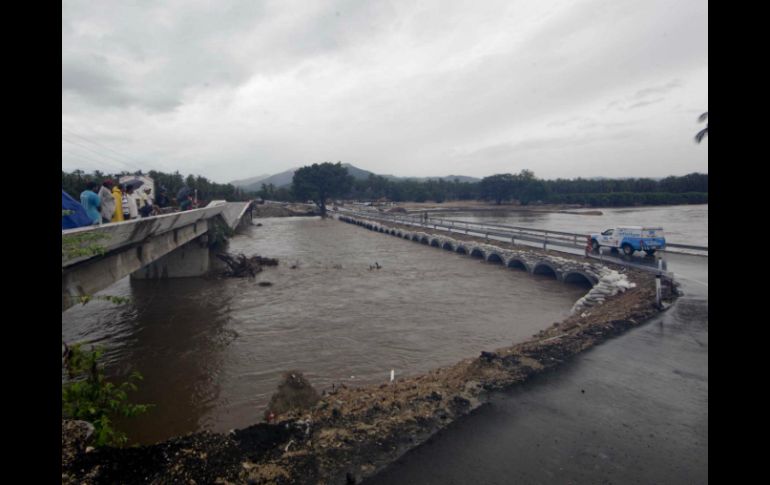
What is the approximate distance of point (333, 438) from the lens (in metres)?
5.49

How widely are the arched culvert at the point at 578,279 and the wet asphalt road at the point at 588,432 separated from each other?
31.1 ft

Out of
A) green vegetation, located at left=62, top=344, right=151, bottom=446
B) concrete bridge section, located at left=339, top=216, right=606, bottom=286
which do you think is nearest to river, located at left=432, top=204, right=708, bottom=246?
concrete bridge section, located at left=339, top=216, right=606, bottom=286

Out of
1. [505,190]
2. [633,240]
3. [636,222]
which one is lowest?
[633,240]

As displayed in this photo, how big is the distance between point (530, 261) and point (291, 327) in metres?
12.9

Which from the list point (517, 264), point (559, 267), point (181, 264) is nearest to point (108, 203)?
point (181, 264)

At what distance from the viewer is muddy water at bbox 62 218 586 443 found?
9281 millimetres

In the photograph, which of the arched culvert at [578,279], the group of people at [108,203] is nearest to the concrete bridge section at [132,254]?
the group of people at [108,203]

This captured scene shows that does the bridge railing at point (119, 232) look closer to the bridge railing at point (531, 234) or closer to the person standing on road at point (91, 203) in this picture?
the person standing on road at point (91, 203)

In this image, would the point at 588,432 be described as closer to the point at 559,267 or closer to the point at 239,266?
the point at 559,267

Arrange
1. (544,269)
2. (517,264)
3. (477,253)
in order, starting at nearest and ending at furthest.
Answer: (544,269) → (517,264) → (477,253)

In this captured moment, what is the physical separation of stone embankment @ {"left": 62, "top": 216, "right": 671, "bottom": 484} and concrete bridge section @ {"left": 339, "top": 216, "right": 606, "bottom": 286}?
9571 millimetres

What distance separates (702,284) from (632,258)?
4.55 metres

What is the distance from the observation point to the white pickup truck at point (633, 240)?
18.6 meters
